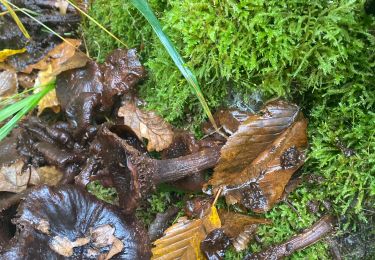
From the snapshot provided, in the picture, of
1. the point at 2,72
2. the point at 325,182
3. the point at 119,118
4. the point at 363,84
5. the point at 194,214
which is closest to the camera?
the point at 363,84

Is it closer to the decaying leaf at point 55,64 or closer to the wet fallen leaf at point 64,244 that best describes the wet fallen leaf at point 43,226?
the wet fallen leaf at point 64,244

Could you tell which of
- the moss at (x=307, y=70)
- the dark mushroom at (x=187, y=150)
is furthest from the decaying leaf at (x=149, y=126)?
the moss at (x=307, y=70)

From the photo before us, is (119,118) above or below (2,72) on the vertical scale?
below

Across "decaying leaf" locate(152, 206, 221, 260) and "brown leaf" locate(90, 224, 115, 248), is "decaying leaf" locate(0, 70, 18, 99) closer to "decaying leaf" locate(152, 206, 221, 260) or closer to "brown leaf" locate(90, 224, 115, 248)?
"brown leaf" locate(90, 224, 115, 248)

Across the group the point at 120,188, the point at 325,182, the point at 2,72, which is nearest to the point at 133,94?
the point at 120,188

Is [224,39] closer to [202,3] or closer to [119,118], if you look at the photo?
[202,3]

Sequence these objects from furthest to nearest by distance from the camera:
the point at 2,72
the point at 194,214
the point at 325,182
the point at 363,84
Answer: the point at 2,72 < the point at 194,214 < the point at 325,182 < the point at 363,84

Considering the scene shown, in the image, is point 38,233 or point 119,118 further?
point 119,118

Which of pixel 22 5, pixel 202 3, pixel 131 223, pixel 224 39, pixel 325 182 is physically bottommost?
pixel 325 182
